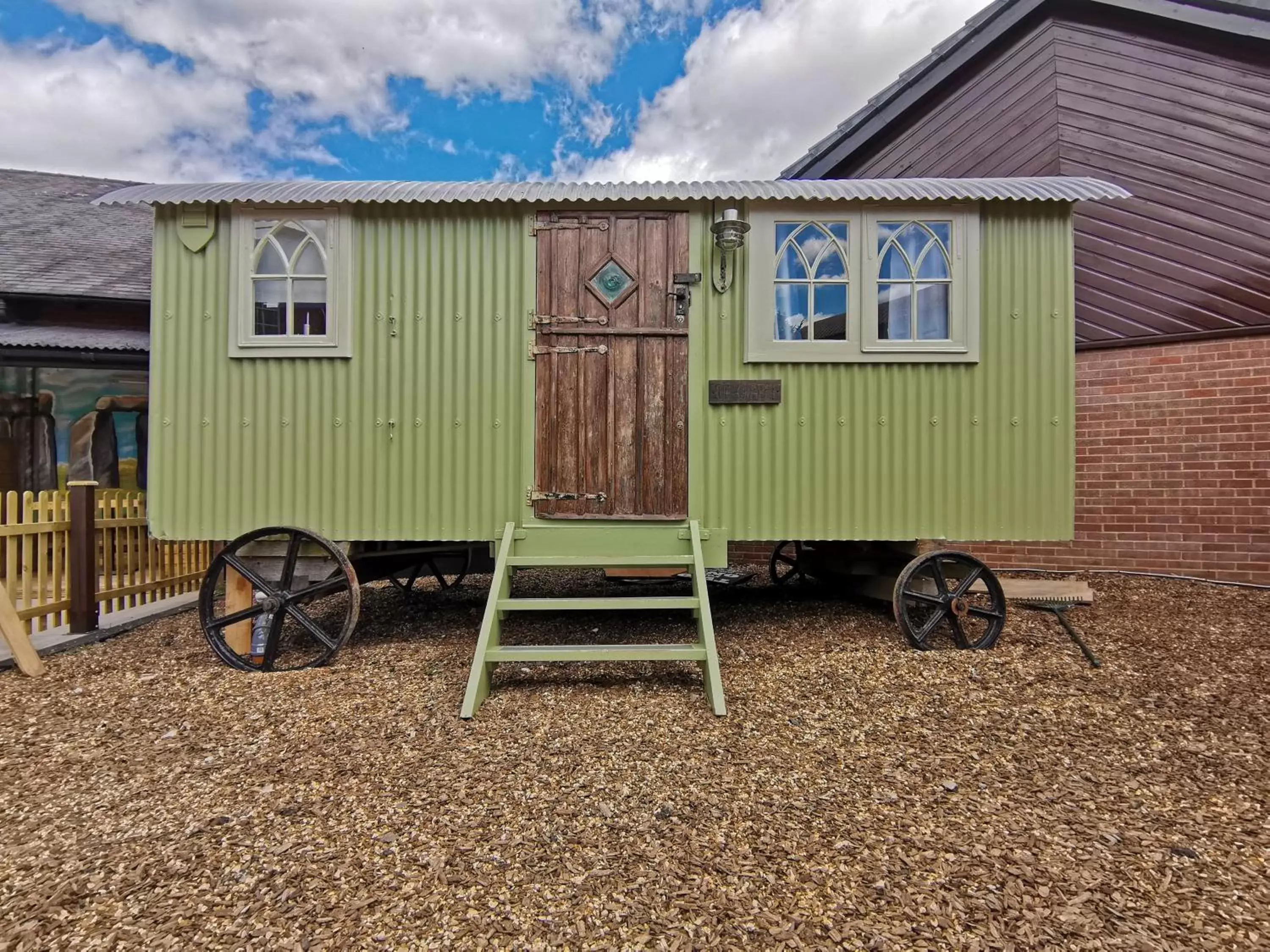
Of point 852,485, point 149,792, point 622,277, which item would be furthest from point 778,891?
point 622,277

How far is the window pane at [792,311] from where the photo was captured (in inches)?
172

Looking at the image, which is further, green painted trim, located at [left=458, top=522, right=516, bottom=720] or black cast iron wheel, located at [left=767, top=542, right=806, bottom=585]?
black cast iron wheel, located at [left=767, top=542, right=806, bottom=585]

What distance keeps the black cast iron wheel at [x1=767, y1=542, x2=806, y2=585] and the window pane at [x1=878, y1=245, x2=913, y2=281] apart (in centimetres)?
275

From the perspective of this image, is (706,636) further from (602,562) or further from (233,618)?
(233,618)

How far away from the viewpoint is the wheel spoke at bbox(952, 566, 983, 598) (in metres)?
4.30

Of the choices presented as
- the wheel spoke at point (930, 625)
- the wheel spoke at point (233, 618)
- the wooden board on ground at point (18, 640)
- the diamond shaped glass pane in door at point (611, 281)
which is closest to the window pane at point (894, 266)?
the diamond shaped glass pane in door at point (611, 281)

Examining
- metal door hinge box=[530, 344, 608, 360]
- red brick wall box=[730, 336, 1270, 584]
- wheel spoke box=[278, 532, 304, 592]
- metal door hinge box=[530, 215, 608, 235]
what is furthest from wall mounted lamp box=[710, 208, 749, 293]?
red brick wall box=[730, 336, 1270, 584]

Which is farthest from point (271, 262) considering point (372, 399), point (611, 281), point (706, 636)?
point (706, 636)

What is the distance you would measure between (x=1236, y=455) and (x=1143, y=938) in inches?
240

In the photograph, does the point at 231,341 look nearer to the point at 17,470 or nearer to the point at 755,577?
the point at 755,577

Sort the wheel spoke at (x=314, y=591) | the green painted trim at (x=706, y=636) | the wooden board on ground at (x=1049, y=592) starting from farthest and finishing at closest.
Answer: the wooden board on ground at (x=1049, y=592) → the wheel spoke at (x=314, y=591) → the green painted trim at (x=706, y=636)

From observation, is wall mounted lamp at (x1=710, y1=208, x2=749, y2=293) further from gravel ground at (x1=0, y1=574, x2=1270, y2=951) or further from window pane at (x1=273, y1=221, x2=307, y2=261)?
window pane at (x1=273, y1=221, x2=307, y2=261)

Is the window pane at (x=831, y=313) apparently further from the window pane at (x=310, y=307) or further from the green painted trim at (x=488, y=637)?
the window pane at (x=310, y=307)

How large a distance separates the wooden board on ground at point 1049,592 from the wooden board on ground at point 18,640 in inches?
268
